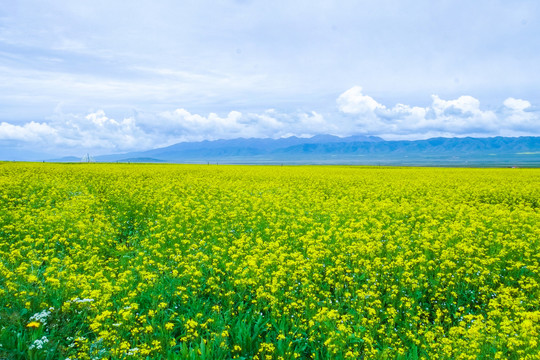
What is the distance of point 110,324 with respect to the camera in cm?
531

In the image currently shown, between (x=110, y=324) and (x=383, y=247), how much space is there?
6.55 meters

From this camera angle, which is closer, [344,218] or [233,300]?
[233,300]

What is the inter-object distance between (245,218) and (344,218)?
343 centimetres

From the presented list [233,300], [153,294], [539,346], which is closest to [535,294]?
[539,346]

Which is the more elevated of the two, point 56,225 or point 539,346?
point 56,225

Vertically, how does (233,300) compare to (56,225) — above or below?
below

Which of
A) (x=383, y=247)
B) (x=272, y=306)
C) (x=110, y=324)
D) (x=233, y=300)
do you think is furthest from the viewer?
(x=383, y=247)

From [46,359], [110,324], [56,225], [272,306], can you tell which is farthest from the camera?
[56,225]

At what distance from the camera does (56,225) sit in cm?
1072

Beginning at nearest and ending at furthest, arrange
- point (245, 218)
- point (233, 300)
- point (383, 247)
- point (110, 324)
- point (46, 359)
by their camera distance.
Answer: point (46, 359)
point (110, 324)
point (233, 300)
point (383, 247)
point (245, 218)

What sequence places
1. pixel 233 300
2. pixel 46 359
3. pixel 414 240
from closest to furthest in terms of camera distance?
pixel 46 359 → pixel 233 300 → pixel 414 240

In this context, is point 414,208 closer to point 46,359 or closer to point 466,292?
point 466,292

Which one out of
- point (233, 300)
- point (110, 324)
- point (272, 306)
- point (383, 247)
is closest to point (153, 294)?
point (110, 324)

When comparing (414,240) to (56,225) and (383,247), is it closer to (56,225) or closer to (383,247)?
(383,247)
